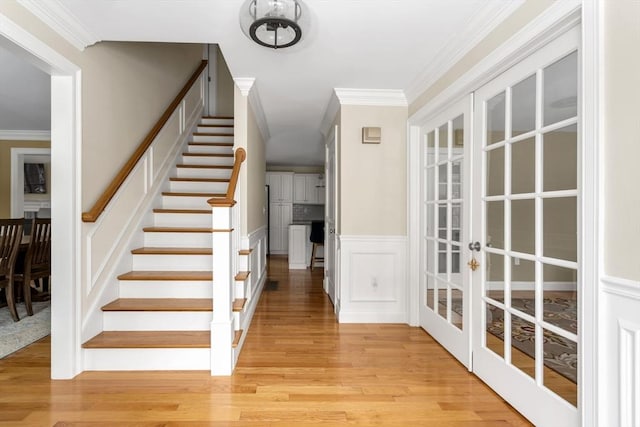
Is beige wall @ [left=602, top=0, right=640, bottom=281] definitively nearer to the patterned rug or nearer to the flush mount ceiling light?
the patterned rug

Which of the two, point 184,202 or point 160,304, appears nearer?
point 160,304

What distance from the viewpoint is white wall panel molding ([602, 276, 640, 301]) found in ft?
3.68

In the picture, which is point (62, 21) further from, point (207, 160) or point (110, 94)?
point (207, 160)

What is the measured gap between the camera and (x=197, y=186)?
380 centimetres

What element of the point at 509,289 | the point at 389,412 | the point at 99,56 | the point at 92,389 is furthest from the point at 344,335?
the point at 99,56

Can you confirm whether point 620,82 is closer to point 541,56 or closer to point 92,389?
point 541,56

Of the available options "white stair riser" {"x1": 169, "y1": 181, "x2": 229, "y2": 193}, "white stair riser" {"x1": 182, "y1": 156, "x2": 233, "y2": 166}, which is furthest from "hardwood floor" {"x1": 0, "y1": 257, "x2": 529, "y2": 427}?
"white stair riser" {"x1": 182, "y1": 156, "x2": 233, "y2": 166}

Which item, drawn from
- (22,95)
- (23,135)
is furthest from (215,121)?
(23,135)

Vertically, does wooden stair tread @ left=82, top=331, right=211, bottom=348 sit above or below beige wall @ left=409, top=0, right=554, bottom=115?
below

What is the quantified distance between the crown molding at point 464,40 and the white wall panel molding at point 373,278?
146 centimetres

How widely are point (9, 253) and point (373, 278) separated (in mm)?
3502

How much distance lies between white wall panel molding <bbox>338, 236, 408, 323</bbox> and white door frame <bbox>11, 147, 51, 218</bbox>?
17.6 feet

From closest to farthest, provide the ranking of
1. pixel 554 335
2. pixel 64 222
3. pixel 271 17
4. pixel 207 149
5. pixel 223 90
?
pixel 554 335, pixel 271 17, pixel 64 222, pixel 207 149, pixel 223 90

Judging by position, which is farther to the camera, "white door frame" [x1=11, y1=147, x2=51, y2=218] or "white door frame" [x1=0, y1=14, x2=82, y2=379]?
"white door frame" [x1=11, y1=147, x2=51, y2=218]
